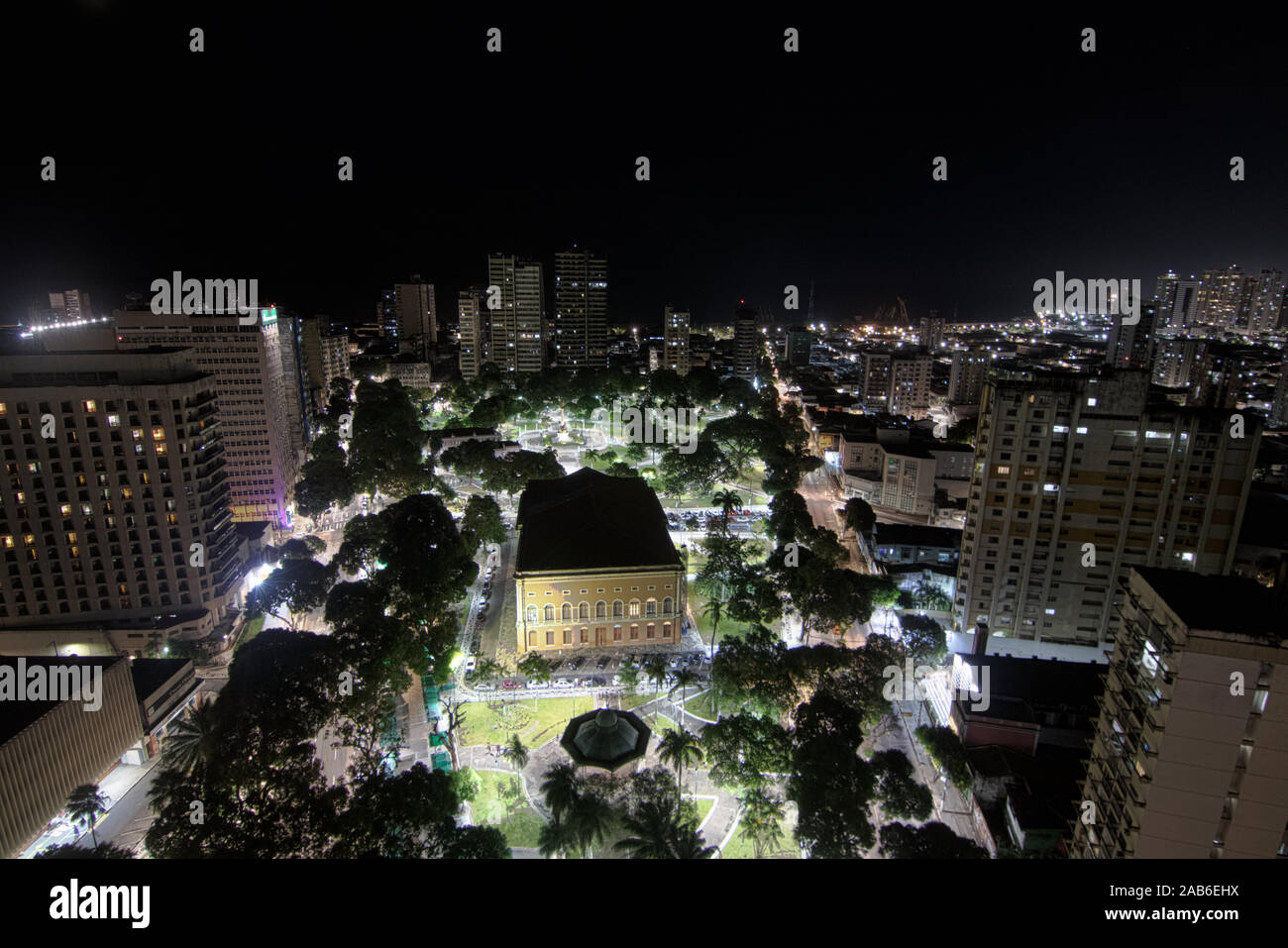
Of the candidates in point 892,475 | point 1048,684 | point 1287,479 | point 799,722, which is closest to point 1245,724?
point 799,722

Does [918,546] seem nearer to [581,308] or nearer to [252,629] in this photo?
[252,629]

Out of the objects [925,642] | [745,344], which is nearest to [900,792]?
[925,642]

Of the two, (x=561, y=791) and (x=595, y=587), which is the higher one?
(x=595, y=587)

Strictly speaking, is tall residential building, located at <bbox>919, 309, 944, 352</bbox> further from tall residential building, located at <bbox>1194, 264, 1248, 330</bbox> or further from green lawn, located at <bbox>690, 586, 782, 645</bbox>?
green lawn, located at <bbox>690, 586, 782, 645</bbox>

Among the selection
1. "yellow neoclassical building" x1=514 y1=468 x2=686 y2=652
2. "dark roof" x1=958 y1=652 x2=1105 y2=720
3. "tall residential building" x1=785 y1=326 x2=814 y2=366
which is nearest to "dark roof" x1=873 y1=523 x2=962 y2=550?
"dark roof" x1=958 y1=652 x2=1105 y2=720

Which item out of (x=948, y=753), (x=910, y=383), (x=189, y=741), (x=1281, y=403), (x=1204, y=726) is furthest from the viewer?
(x=910, y=383)
